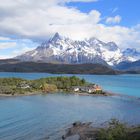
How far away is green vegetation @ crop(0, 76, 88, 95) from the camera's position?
107819 mm

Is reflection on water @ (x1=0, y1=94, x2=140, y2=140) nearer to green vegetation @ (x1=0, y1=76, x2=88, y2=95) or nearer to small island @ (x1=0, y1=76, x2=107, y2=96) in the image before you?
small island @ (x1=0, y1=76, x2=107, y2=96)

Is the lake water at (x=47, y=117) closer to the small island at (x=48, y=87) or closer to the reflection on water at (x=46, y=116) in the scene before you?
the reflection on water at (x=46, y=116)

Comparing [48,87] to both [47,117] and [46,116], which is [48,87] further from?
→ [47,117]

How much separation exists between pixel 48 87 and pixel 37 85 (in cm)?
363

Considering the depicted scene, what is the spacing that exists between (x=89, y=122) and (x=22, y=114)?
1380cm

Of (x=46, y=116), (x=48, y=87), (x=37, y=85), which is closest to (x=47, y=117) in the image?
(x=46, y=116)

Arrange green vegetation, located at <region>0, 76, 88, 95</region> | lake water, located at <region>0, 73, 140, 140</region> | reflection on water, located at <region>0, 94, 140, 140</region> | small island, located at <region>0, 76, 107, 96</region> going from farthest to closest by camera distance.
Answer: green vegetation, located at <region>0, 76, 88, 95</region>
small island, located at <region>0, 76, 107, 96</region>
reflection on water, located at <region>0, 94, 140, 140</region>
lake water, located at <region>0, 73, 140, 140</region>

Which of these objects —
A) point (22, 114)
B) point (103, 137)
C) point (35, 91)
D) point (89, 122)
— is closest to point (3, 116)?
point (22, 114)

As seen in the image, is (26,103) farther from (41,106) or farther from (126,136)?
(126,136)

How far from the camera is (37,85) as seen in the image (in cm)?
11531

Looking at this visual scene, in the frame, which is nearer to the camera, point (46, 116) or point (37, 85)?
point (46, 116)

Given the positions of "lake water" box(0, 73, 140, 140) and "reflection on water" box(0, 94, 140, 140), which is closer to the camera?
"lake water" box(0, 73, 140, 140)

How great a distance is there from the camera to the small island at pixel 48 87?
107 metres

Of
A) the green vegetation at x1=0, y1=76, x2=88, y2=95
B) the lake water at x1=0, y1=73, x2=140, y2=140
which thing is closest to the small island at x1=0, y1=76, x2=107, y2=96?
the green vegetation at x1=0, y1=76, x2=88, y2=95
